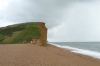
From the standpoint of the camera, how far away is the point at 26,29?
50406 mm

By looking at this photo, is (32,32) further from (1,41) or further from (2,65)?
(2,65)

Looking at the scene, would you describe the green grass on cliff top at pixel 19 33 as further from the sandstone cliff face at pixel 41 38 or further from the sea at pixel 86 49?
the sea at pixel 86 49

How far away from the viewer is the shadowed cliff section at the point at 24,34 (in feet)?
149

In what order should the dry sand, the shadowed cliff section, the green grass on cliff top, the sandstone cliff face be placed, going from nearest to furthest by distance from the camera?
the dry sand, the sandstone cliff face, the shadowed cliff section, the green grass on cliff top

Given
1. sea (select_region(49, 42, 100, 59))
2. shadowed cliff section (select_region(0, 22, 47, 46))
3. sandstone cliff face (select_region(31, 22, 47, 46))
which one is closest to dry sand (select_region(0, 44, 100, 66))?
sea (select_region(49, 42, 100, 59))

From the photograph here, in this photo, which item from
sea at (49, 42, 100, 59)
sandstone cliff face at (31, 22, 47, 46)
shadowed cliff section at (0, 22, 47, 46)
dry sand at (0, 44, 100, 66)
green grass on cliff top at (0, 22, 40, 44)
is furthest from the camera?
green grass on cliff top at (0, 22, 40, 44)

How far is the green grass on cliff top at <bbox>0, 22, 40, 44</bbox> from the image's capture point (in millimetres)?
46219

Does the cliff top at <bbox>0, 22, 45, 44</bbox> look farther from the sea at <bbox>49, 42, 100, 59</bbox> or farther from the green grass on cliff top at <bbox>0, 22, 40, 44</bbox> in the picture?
the sea at <bbox>49, 42, 100, 59</bbox>

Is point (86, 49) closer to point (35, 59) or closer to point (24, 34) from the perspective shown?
point (24, 34)

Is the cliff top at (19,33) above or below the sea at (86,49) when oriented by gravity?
above

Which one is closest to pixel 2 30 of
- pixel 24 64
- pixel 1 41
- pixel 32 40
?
pixel 1 41

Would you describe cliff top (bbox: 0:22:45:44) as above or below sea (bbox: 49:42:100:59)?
above

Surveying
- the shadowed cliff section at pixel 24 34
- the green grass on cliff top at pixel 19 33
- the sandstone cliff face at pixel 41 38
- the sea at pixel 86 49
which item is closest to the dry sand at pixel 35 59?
the sea at pixel 86 49

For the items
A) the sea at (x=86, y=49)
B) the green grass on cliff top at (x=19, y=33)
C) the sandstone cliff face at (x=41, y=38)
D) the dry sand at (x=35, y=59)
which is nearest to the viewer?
the dry sand at (x=35, y=59)
